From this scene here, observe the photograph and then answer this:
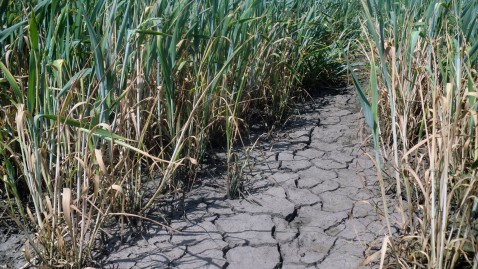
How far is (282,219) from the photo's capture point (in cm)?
291

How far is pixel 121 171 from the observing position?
2627 millimetres

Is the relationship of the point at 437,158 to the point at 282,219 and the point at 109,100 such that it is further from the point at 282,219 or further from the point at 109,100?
the point at 109,100

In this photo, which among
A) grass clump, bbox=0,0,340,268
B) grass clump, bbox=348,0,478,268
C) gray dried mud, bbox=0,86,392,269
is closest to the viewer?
grass clump, bbox=348,0,478,268

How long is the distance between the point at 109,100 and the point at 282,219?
85 cm

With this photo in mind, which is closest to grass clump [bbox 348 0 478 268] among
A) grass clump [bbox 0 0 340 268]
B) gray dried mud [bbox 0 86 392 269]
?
gray dried mud [bbox 0 86 392 269]

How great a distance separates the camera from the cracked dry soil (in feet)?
8.52

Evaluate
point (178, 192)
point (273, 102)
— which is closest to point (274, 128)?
point (273, 102)

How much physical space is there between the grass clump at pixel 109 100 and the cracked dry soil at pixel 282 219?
15cm

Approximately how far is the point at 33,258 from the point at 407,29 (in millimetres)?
2084

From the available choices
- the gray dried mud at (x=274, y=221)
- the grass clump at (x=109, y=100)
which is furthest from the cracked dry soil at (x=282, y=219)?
the grass clump at (x=109, y=100)

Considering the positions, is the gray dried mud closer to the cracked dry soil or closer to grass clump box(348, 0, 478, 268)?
the cracked dry soil

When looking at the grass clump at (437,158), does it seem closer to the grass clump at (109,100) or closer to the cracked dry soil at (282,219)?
the cracked dry soil at (282,219)

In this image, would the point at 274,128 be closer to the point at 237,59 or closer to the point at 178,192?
the point at 237,59

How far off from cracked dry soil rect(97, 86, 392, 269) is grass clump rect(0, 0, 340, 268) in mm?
153
